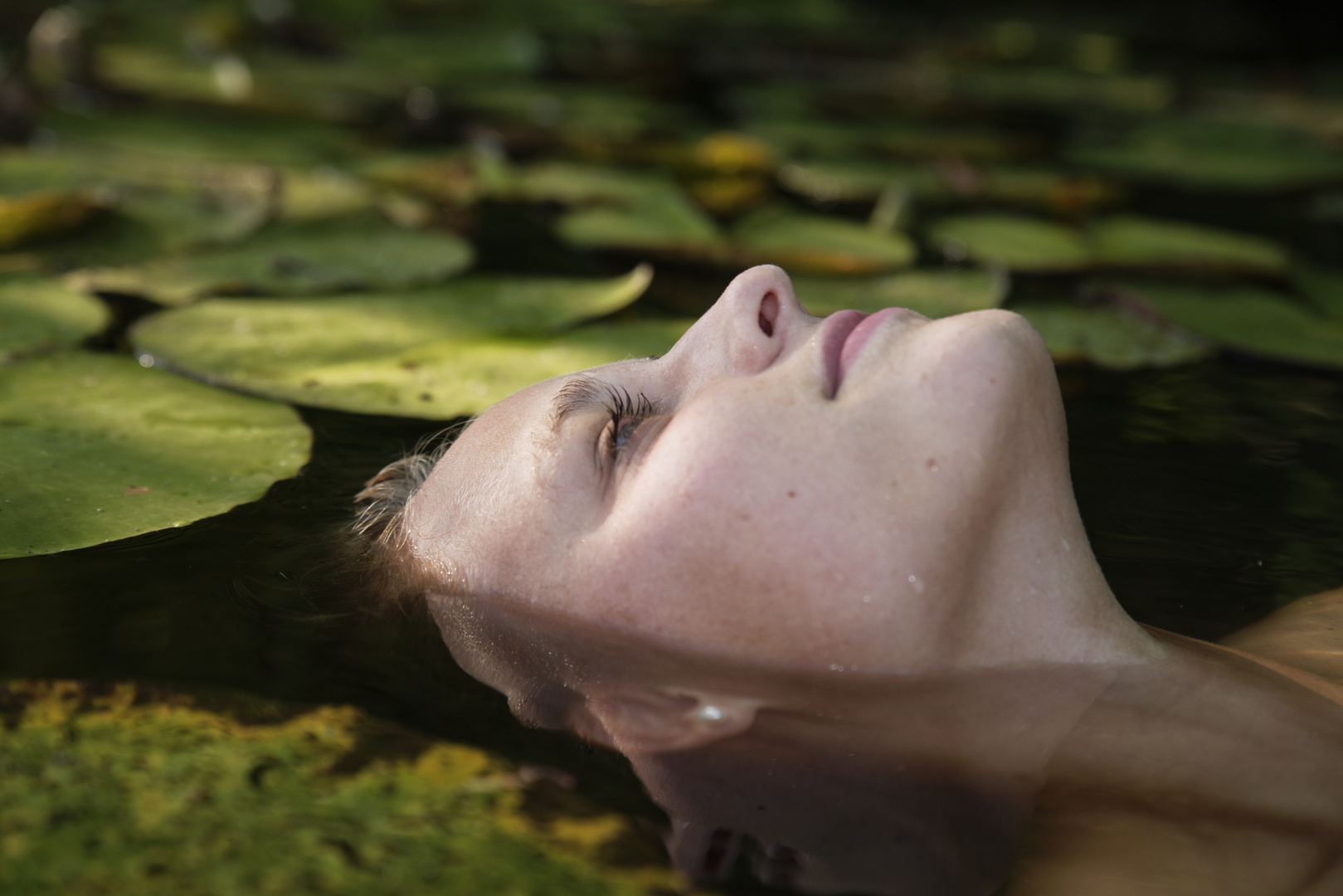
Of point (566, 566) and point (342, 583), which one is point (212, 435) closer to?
point (342, 583)

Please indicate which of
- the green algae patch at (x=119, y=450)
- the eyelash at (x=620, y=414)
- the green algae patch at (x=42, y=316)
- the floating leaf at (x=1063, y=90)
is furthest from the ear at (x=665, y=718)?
the floating leaf at (x=1063, y=90)

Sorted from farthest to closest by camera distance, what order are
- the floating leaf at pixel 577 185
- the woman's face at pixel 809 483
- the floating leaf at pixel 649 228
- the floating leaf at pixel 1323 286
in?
the floating leaf at pixel 577 185 < the floating leaf at pixel 649 228 < the floating leaf at pixel 1323 286 < the woman's face at pixel 809 483

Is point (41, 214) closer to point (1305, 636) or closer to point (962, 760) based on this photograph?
point (962, 760)

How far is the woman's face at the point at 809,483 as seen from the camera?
47.6 inches

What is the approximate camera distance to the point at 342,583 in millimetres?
1575

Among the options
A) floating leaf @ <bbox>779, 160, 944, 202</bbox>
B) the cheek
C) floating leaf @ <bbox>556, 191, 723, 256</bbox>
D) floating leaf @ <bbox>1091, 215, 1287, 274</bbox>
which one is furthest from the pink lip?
floating leaf @ <bbox>779, 160, 944, 202</bbox>

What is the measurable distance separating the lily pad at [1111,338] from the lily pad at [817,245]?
17.0 inches

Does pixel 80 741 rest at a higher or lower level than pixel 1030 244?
lower

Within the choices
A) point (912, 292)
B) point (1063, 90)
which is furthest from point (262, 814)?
point (1063, 90)

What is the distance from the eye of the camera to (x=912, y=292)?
9.43 ft

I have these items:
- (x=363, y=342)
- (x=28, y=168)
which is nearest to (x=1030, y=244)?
(x=363, y=342)

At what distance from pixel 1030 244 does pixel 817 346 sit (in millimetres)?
2294

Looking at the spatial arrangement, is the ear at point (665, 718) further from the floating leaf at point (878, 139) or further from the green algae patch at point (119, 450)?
the floating leaf at point (878, 139)

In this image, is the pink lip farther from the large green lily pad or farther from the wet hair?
the large green lily pad
